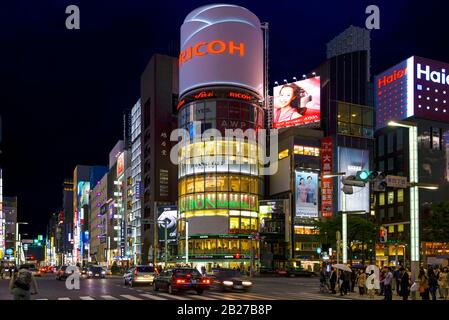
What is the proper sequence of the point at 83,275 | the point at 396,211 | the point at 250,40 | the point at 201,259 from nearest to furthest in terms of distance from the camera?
the point at 83,275 < the point at 201,259 < the point at 250,40 < the point at 396,211

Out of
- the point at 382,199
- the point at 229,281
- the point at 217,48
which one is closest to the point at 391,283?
the point at 229,281

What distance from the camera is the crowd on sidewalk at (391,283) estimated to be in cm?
3152

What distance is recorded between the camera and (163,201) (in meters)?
126

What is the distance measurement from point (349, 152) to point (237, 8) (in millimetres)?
34266

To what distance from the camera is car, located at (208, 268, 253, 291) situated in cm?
4031

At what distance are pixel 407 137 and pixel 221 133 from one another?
45675 millimetres

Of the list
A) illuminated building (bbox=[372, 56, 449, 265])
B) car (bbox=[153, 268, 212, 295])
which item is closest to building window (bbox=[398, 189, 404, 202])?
illuminated building (bbox=[372, 56, 449, 265])

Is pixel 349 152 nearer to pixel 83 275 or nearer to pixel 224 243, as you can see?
pixel 224 243

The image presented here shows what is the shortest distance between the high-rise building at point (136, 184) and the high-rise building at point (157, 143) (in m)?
4.81

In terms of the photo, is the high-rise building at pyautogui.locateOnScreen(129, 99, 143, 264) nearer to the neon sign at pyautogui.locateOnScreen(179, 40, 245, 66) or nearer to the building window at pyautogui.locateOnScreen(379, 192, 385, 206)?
the neon sign at pyautogui.locateOnScreen(179, 40, 245, 66)

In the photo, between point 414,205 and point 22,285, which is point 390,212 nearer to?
point 414,205

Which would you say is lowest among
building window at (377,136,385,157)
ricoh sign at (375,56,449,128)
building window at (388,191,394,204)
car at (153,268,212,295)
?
car at (153,268,212,295)

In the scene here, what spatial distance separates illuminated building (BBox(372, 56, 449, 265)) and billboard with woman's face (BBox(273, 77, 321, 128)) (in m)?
23.5

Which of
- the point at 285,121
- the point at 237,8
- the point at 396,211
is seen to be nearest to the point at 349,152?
the point at 285,121
